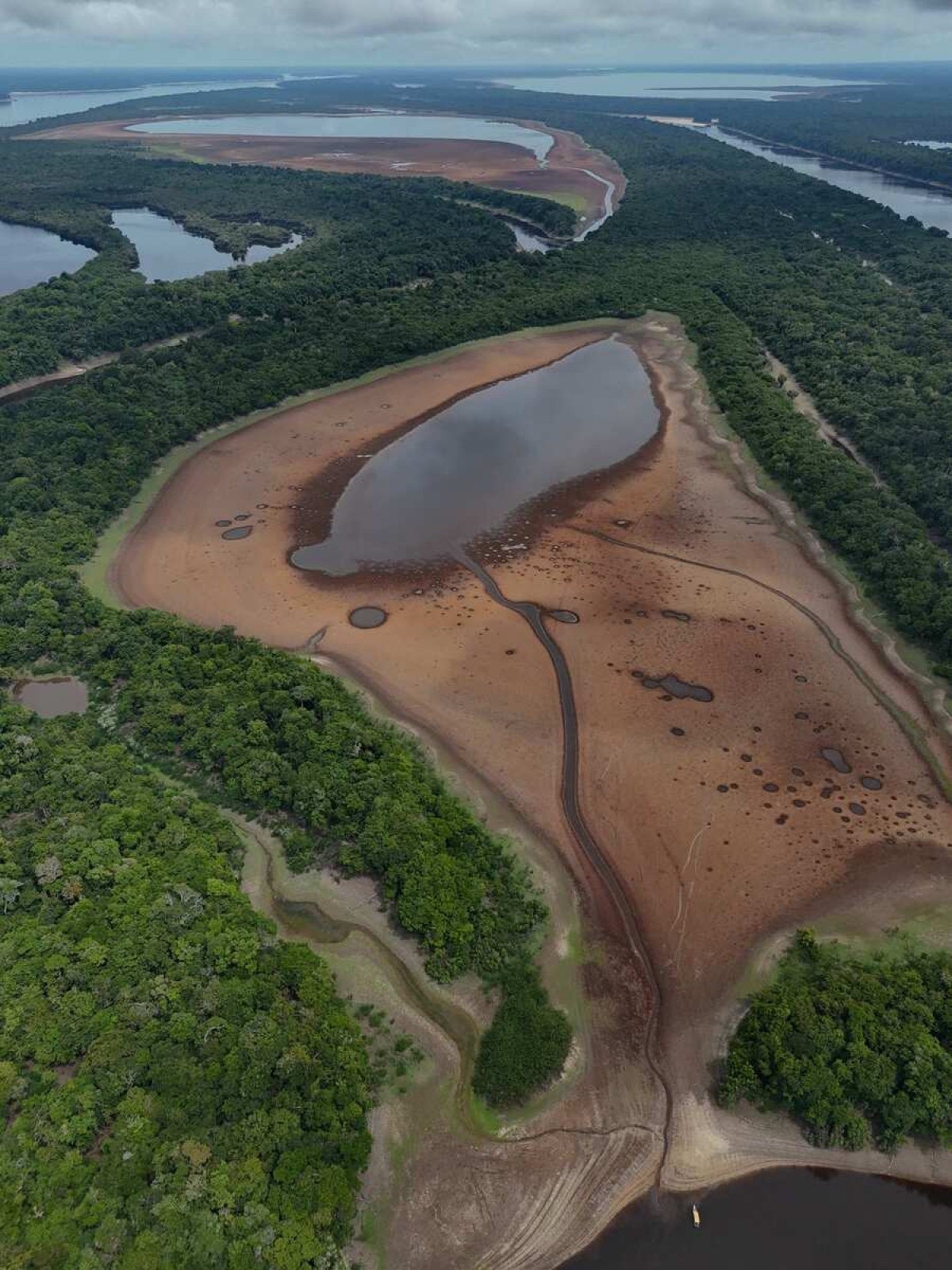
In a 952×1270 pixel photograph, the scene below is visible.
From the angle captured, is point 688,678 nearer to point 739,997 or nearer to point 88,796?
point 739,997

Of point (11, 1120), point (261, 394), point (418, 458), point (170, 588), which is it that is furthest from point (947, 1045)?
point (261, 394)

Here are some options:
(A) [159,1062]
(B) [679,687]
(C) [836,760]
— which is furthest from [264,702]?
(C) [836,760]

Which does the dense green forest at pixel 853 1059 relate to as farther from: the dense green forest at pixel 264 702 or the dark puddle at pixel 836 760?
the dark puddle at pixel 836 760

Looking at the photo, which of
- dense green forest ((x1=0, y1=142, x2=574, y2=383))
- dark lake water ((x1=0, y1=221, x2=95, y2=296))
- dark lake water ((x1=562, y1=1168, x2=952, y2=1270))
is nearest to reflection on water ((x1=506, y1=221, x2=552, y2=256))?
dense green forest ((x1=0, y1=142, x2=574, y2=383))

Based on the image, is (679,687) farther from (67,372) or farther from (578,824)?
(67,372)

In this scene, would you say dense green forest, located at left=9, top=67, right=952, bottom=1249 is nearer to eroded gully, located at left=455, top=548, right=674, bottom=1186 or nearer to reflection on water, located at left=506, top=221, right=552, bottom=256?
eroded gully, located at left=455, top=548, right=674, bottom=1186

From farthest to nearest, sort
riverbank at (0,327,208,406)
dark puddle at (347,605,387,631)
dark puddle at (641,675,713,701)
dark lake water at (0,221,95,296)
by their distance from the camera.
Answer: dark lake water at (0,221,95,296)
riverbank at (0,327,208,406)
dark puddle at (347,605,387,631)
dark puddle at (641,675,713,701)

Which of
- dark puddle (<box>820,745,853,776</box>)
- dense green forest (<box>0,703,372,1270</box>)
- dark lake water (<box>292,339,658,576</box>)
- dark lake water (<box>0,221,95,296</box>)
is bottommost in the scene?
dense green forest (<box>0,703,372,1270</box>)
